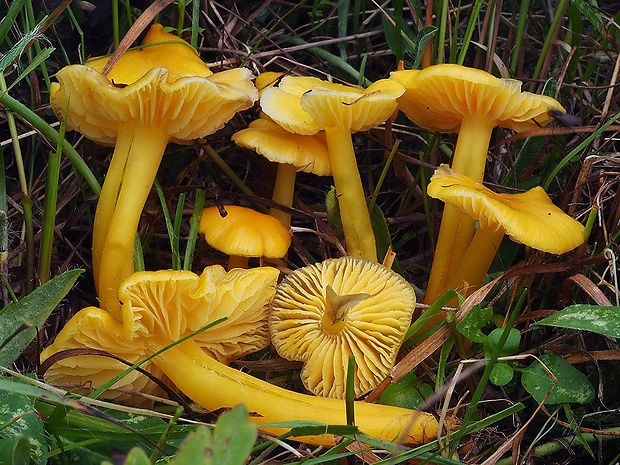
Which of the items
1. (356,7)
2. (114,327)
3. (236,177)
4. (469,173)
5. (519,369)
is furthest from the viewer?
(356,7)

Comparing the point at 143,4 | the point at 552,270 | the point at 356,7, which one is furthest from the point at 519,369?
the point at 143,4

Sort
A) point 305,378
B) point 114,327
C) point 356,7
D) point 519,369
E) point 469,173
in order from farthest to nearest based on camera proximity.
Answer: point 356,7, point 469,173, point 305,378, point 519,369, point 114,327

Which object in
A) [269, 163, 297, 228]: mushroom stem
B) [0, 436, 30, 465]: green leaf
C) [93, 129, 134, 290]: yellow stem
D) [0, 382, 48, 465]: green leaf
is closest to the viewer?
[0, 436, 30, 465]: green leaf

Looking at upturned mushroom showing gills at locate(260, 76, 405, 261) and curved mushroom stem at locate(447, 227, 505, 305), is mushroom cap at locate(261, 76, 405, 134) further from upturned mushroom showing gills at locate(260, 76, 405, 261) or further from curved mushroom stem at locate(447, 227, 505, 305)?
curved mushroom stem at locate(447, 227, 505, 305)

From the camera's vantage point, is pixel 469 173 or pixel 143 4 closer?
pixel 469 173

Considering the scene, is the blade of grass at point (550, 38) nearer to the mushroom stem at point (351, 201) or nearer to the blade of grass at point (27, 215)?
the mushroom stem at point (351, 201)

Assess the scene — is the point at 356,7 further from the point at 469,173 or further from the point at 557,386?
the point at 557,386

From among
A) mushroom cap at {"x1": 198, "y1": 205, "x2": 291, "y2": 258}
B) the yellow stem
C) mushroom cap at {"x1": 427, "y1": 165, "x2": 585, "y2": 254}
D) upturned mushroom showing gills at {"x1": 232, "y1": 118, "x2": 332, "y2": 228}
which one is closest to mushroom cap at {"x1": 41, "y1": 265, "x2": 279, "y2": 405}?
mushroom cap at {"x1": 198, "y1": 205, "x2": 291, "y2": 258}
